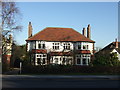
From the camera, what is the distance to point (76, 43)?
42.8m

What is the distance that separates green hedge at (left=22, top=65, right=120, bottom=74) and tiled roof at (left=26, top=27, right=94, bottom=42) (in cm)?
1181

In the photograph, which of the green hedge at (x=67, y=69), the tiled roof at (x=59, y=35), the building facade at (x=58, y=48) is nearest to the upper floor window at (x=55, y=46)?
the building facade at (x=58, y=48)

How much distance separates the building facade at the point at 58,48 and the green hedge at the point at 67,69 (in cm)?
743

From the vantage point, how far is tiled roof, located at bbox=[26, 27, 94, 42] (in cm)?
4269

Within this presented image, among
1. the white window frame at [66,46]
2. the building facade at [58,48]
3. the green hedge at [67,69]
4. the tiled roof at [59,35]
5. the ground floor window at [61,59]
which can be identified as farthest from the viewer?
the tiled roof at [59,35]

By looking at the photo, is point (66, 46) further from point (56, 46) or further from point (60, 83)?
point (60, 83)

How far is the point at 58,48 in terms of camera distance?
4250cm

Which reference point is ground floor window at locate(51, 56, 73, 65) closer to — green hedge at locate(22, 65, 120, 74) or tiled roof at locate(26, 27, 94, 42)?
tiled roof at locate(26, 27, 94, 42)

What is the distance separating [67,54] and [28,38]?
9.46 m

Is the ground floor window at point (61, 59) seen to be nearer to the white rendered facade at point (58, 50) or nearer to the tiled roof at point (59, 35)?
the white rendered facade at point (58, 50)

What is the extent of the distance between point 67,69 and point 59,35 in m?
13.9

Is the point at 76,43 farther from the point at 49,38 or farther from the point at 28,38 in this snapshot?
the point at 28,38

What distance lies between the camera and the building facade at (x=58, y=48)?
40656mm

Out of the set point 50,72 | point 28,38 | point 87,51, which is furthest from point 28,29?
point 50,72
